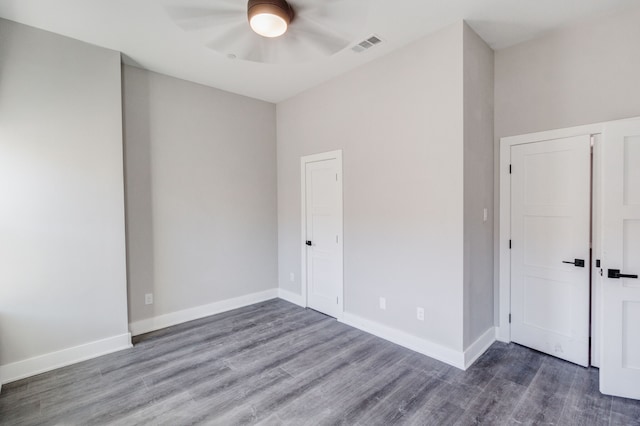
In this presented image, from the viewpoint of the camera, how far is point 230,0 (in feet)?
5.07

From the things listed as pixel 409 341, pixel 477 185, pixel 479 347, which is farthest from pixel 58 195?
pixel 479 347

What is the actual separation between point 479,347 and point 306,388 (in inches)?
70.4

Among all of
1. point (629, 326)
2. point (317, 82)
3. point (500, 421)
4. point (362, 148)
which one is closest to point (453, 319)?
→ point (500, 421)

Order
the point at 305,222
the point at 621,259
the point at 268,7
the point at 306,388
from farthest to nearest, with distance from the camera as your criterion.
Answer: the point at 305,222 → the point at 306,388 → the point at 621,259 → the point at 268,7

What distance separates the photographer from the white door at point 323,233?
395 cm

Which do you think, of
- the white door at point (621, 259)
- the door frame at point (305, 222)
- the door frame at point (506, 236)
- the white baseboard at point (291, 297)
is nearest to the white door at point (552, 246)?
the door frame at point (506, 236)

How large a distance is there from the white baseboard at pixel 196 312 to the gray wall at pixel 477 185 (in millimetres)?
2967

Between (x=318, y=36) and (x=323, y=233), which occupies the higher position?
(x=318, y=36)

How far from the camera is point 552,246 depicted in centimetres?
293

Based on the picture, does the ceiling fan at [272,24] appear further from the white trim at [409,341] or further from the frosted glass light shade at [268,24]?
the white trim at [409,341]

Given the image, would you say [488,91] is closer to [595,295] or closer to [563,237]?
[563,237]

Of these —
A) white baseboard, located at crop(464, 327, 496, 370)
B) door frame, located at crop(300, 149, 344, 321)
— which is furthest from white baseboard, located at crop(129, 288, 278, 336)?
white baseboard, located at crop(464, 327, 496, 370)

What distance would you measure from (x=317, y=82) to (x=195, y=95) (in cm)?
165

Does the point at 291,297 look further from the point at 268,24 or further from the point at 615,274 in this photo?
the point at 268,24
